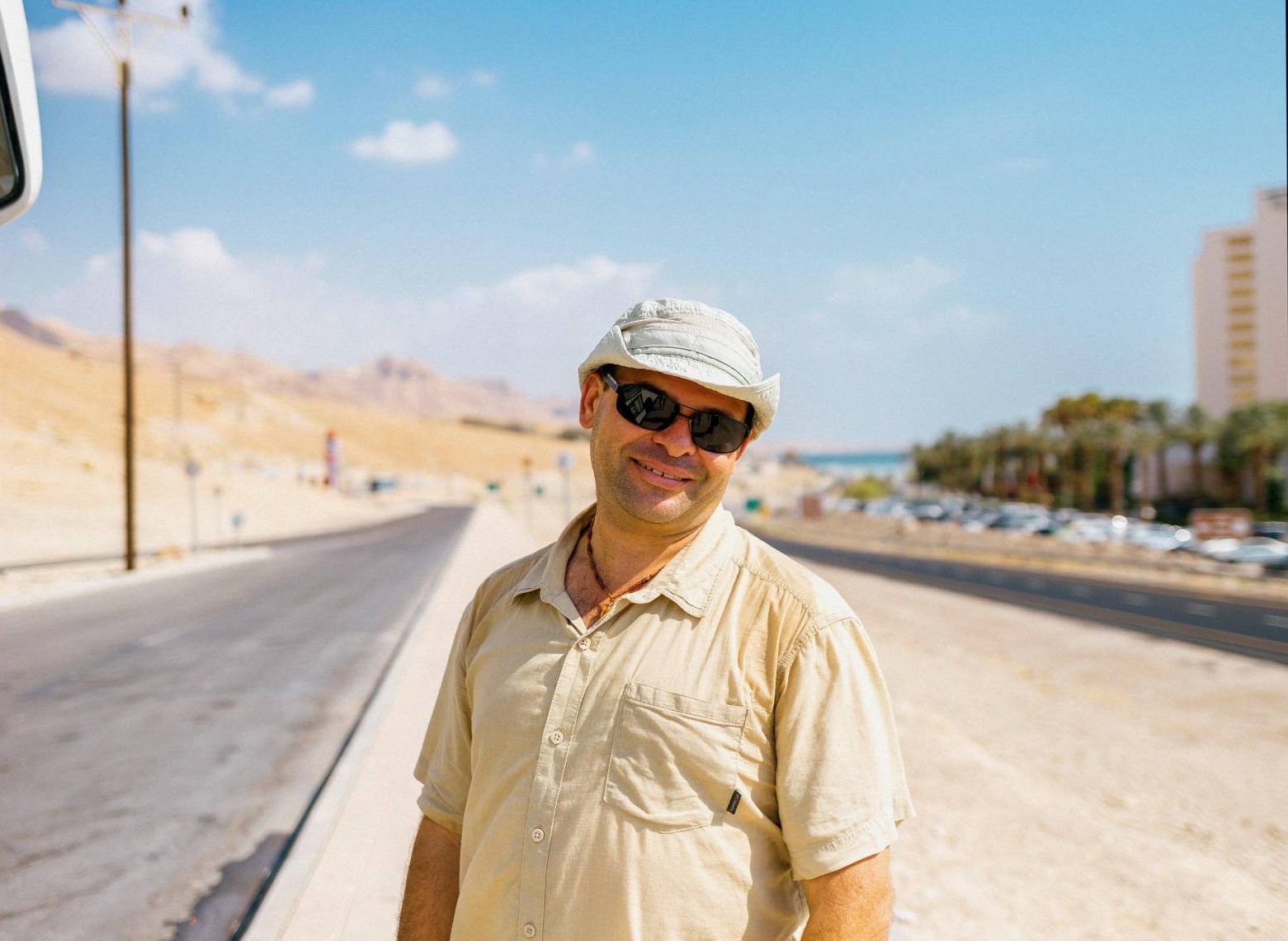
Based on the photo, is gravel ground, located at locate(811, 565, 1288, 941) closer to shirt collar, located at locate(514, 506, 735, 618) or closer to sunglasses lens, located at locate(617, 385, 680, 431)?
shirt collar, located at locate(514, 506, 735, 618)

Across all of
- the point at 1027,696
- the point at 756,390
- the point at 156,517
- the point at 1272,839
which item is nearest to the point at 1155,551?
the point at 1027,696

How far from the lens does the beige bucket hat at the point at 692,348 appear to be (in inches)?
81.4

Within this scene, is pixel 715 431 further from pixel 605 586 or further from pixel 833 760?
pixel 833 760

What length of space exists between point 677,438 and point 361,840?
4.66 meters

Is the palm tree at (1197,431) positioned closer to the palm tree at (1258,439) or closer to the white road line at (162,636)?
the palm tree at (1258,439)

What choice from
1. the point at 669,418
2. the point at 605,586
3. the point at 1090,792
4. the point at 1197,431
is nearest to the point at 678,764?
the point at 605,586

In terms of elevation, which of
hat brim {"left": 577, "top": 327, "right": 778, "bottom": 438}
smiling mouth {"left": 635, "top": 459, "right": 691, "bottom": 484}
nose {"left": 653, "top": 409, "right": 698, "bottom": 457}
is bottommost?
smiling mouth {"left": 635, "top": 459, "right": 691, "bottom": 484}

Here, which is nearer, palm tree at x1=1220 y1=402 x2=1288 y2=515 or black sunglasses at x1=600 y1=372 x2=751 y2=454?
black sunglasses at x1=600 y1=372 x2=751 y2=454

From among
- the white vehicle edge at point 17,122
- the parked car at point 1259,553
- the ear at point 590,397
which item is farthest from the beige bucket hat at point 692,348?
the parked car at point 1259,553

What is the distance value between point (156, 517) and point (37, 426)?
20.3 meters

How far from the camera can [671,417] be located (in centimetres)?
215

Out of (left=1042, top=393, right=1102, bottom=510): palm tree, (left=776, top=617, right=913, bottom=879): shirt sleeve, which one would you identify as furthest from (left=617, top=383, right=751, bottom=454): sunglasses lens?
(left=1042, top=393, right=1102, bottom=510): palm tree

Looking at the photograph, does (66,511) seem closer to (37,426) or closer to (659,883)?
(37,426)

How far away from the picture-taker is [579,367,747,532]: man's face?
2.15m
